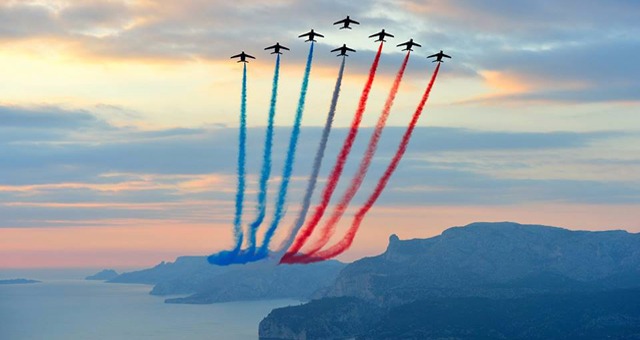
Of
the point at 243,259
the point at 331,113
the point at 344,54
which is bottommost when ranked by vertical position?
the point at 243,259

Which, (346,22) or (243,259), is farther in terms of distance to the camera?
(243,259)

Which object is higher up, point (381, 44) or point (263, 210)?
point (381, 44)

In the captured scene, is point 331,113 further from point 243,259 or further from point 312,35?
point 243,259

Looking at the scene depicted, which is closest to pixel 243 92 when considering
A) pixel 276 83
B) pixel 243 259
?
pixel 276 83

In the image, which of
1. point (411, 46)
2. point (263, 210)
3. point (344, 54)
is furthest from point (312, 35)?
point (263, 210)

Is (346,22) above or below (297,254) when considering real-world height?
above

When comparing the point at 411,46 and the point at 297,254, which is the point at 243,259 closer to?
the point at 297,254

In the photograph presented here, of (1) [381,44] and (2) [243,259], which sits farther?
(2) [243,259]
